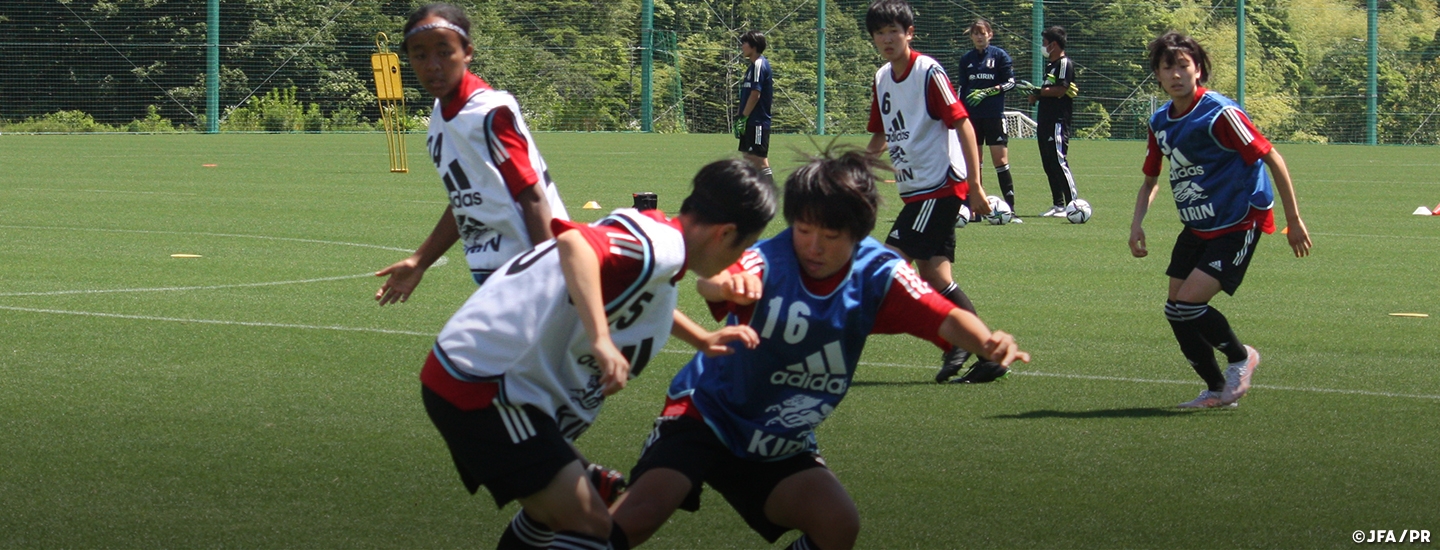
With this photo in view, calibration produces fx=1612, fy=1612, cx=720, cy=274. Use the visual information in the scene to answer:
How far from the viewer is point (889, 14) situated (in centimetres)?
803

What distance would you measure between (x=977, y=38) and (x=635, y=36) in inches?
1204

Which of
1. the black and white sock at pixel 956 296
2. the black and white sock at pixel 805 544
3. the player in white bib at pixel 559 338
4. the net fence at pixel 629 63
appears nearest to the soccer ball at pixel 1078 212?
the black and white sock at pixel 956 296

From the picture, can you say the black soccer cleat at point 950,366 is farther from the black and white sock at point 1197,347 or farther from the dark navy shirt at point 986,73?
the dark navy shirt at point 986,73

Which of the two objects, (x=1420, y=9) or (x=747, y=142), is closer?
(x=747, y=142)

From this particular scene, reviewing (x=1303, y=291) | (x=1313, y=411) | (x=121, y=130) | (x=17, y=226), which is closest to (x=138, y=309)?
(x=17, y=226)

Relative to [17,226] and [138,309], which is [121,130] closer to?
[17,226]

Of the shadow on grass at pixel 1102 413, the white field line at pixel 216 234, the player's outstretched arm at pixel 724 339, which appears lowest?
the white field line at pixel 216 234

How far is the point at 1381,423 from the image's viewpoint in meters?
6.58

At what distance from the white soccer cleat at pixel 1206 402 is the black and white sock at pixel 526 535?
395cm

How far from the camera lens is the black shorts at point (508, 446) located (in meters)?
Answer: 3.60

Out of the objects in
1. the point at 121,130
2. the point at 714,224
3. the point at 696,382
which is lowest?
the point at 121,130

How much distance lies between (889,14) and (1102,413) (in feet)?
7.77

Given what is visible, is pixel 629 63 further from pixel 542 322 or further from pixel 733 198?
pixel 542 322

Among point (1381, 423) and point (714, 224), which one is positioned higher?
point (714, 224)
